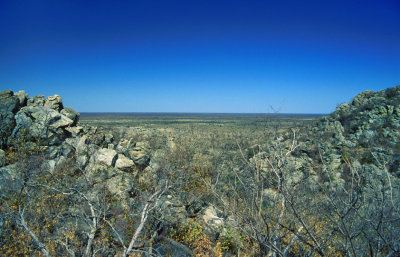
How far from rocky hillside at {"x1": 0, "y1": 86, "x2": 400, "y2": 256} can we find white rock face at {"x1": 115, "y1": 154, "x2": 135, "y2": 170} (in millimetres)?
84

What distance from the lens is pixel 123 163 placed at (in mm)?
17922

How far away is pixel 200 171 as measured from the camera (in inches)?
899

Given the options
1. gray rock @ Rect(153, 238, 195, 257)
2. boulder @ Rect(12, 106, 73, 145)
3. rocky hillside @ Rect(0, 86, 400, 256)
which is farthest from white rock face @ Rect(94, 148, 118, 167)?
gray rock @ Rect(153, 238, 195, 257)

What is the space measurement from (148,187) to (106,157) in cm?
434

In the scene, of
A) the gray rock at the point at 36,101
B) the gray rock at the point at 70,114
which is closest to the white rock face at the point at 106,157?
the gray rock at the point at 70,114

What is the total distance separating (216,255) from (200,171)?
39.1ft

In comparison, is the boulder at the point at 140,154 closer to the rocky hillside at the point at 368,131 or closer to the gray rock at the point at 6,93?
the gray rock at the point at 6,93

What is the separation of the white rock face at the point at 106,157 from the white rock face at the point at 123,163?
13.6 inches

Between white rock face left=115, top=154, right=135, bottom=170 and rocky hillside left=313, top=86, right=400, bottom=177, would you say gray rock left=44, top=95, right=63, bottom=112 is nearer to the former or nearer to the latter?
white rock face left=115, top=154, right=135, bottom=170

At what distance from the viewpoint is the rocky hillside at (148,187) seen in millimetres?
9398

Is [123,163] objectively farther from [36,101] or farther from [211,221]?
[36,101]

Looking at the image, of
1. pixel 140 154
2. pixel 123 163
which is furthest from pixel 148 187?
pixel 140 154

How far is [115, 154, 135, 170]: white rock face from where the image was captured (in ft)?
57.8

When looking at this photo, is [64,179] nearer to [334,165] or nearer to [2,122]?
[2,122]
